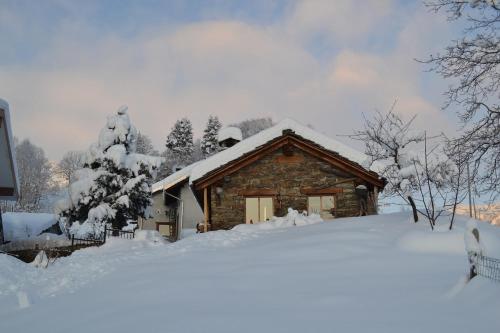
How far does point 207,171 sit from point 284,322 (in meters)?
12.3

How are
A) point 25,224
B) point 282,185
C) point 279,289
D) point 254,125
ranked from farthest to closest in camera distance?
point 254,125, point 25,224, point 282,185, point 279,289

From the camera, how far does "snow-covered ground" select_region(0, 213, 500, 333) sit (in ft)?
14.5

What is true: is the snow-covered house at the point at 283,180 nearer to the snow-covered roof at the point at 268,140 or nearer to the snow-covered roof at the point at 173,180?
the snow-covered roof at the point at 268,140

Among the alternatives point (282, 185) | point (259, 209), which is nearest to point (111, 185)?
point (259, 209)

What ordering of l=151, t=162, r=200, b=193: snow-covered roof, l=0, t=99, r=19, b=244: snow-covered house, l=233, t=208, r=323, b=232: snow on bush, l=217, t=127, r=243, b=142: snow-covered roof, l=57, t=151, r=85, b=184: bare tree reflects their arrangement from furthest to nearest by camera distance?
l=57, t=151, r=85, b=184: bare tree, l=151, t=162, r=200, b=193: snow-covered roof, l=217, t=127, r=243, b=142: snow-covered roof, l=0, t=99, r=19, b=244: snow-covered house, l=233, t=208, r=323, b=232: snow on bush

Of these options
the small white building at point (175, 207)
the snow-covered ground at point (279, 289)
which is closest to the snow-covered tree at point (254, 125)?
the small white building at point (175, 207)

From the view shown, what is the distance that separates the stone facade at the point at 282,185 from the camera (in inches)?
653

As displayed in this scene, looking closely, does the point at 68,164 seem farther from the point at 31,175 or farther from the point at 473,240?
the point at 473,240

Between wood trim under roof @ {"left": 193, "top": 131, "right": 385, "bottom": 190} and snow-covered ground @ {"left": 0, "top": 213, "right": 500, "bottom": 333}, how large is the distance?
5.66m

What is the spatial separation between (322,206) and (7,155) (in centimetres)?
1419

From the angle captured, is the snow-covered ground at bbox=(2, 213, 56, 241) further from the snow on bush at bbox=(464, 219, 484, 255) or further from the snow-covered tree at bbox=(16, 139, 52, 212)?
the snow on bush at bbox=(464, 219, 484, 255)

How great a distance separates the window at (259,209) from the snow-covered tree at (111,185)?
8.32m

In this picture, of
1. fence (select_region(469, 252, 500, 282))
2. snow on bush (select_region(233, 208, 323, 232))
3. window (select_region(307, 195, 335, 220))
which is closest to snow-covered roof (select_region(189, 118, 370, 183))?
window (select_region(307, 195, 335, 220))

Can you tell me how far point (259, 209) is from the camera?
16594 mm
